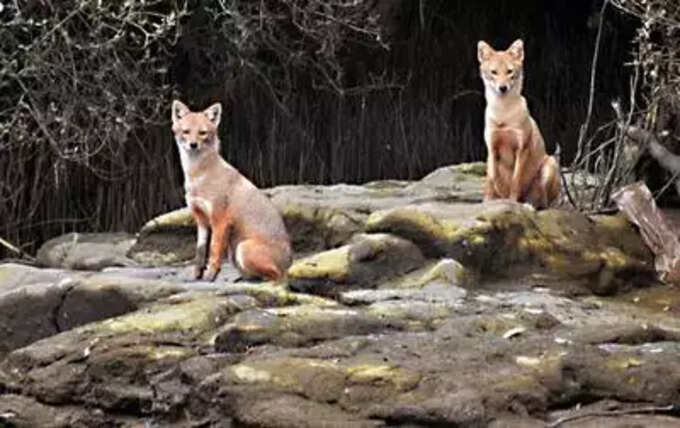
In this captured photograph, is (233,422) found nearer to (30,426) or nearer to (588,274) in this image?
(30,426)

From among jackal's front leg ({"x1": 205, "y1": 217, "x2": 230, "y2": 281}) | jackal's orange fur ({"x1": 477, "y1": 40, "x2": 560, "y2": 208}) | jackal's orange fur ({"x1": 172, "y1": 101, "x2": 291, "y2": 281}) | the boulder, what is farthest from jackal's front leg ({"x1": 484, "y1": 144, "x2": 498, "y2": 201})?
the boulder

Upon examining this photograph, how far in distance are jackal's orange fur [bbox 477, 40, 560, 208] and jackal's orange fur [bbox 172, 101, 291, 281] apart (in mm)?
1516

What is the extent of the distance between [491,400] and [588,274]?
9.23 ft

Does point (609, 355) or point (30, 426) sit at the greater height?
point (609, 355)

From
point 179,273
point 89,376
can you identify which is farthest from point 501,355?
point 179,273

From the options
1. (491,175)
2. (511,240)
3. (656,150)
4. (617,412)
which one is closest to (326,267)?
(511,240)

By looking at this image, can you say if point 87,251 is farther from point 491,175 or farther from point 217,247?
point 491,175

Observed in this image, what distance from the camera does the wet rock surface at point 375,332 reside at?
647 cm

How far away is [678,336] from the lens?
7.48 meters

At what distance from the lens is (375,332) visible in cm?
741

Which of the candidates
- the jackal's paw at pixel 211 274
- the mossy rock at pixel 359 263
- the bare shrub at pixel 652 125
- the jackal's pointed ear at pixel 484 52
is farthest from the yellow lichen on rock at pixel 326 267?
the bare shrub at pixel 652 125

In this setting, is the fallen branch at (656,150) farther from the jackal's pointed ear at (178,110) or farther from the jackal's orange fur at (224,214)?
the jackal's pointed ear at (178,110)

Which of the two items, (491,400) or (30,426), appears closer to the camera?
(491,400)

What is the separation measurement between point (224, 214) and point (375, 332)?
1.95 m
